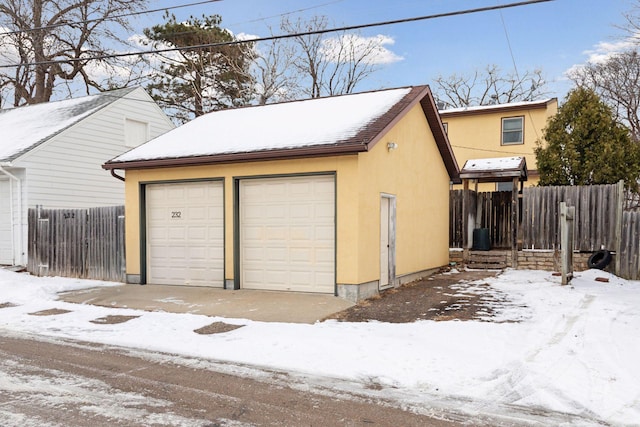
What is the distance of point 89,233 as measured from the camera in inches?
535

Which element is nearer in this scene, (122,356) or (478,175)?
(122,356)

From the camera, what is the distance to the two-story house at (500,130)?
21688 millimetres

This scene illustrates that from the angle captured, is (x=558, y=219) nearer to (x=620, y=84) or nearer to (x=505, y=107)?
(x=505, y=107)

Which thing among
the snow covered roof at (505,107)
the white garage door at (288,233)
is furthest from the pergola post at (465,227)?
the snow covered roof at (505,107)

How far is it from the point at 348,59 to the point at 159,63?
1154 cm

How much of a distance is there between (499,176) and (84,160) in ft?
45.0

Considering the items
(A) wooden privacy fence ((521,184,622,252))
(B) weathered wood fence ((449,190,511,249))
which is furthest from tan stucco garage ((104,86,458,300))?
(A) wooden privacy fence ((521,184,622,252))

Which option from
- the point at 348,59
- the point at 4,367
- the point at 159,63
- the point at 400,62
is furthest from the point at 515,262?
the point at 159,63

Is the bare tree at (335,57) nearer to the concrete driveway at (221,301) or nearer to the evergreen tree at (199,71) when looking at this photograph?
the evergreen tree at (199,71)

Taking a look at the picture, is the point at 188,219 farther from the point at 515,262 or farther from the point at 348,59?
the point at 348,59

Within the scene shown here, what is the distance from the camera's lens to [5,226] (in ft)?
→ 51.2

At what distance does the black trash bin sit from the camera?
49.5ft

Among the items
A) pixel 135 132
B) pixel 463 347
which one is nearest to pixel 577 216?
pixel 463 347

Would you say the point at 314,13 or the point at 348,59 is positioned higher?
the point at 314,13
